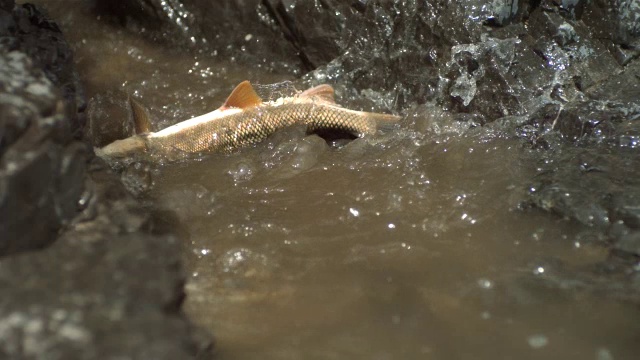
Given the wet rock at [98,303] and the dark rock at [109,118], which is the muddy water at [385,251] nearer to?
the dark rock at [109,118]

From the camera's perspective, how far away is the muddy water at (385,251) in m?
2.87

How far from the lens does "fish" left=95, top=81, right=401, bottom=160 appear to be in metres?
4.54

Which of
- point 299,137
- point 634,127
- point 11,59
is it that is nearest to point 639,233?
point 634,127

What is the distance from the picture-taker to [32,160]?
254 centimetres

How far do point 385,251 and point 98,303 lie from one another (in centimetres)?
164

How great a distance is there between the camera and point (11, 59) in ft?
9.59

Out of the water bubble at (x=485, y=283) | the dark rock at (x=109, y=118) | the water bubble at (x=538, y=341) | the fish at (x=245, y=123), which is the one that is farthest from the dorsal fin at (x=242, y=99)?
the water bubble at (x=538, y=341)

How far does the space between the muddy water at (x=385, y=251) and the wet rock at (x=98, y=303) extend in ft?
1.85

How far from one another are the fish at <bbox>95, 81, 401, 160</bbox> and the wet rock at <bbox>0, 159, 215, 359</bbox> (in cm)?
213

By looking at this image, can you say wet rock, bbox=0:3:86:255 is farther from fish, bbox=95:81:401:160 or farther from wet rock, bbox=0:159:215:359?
fish, bbox=95:81:401:160

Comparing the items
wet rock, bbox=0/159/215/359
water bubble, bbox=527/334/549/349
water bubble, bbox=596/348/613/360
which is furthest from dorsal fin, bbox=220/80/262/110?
water bubble, bbox=596/348/613/360

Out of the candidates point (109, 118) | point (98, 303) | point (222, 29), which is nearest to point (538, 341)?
point (98, 303)

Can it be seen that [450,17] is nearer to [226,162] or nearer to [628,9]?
[628,9]

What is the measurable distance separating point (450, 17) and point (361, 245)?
2.35 meters
